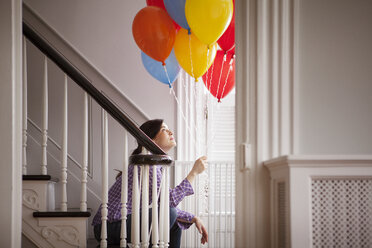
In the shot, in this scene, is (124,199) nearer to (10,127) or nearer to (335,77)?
(10,127)

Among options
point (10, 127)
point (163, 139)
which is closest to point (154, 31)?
point (163, 139)

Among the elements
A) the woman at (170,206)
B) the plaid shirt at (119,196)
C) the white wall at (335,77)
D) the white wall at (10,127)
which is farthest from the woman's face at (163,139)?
the white wall at (335,77)

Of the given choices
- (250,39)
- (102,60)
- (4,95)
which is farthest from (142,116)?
(250,39)

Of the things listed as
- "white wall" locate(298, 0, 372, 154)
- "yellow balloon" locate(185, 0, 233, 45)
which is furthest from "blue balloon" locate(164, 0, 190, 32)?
"white wall" locate(298, 0, 372, 154)

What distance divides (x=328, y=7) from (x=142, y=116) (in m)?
2.17

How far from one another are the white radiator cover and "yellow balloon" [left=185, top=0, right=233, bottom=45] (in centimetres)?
133

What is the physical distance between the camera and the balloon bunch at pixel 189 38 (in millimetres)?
2318

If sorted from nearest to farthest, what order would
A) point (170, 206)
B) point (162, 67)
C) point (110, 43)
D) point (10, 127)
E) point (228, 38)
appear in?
point (10, 127), point (170, 206), point (228, 38), point (162, 67), point (110, 43)

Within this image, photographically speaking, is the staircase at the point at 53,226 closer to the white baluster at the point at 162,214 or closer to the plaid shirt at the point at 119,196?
the plaid shirt at the point at 119,196

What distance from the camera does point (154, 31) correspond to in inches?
99.6

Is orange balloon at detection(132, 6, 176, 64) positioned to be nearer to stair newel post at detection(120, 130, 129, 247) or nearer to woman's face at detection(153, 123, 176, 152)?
woman's face at detection(153, 123, 176, 152)

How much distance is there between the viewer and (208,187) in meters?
3.05

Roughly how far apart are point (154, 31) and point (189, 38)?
21 cm

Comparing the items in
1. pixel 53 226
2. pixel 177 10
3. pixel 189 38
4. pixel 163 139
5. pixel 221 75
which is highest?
pixel 177 10
